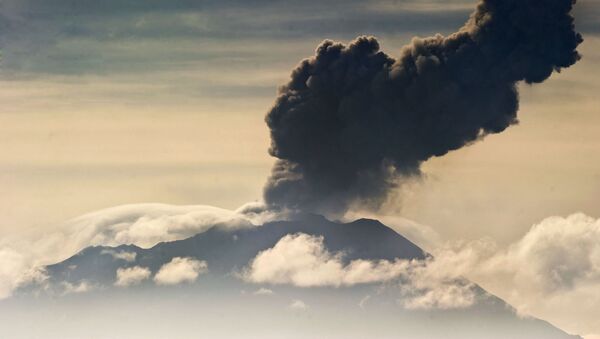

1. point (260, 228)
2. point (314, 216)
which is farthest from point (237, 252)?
point (314, 216)

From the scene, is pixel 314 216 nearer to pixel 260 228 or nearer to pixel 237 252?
pixel 260 228

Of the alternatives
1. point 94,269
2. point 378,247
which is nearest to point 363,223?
point 378,247

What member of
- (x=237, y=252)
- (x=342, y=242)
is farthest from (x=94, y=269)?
(x=342, y=242)

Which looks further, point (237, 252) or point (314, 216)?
point (237, 252)

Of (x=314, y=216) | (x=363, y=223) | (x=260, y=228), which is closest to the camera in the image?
(x=314, y=216)

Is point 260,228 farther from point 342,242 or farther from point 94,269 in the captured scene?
point 94,269

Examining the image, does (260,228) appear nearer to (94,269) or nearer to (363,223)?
(363,223)

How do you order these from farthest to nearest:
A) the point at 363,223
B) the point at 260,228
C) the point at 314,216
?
the point at 363,223, the point at 260,228, the point at 314,216

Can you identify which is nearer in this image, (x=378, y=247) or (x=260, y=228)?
(x=260, y=228)
